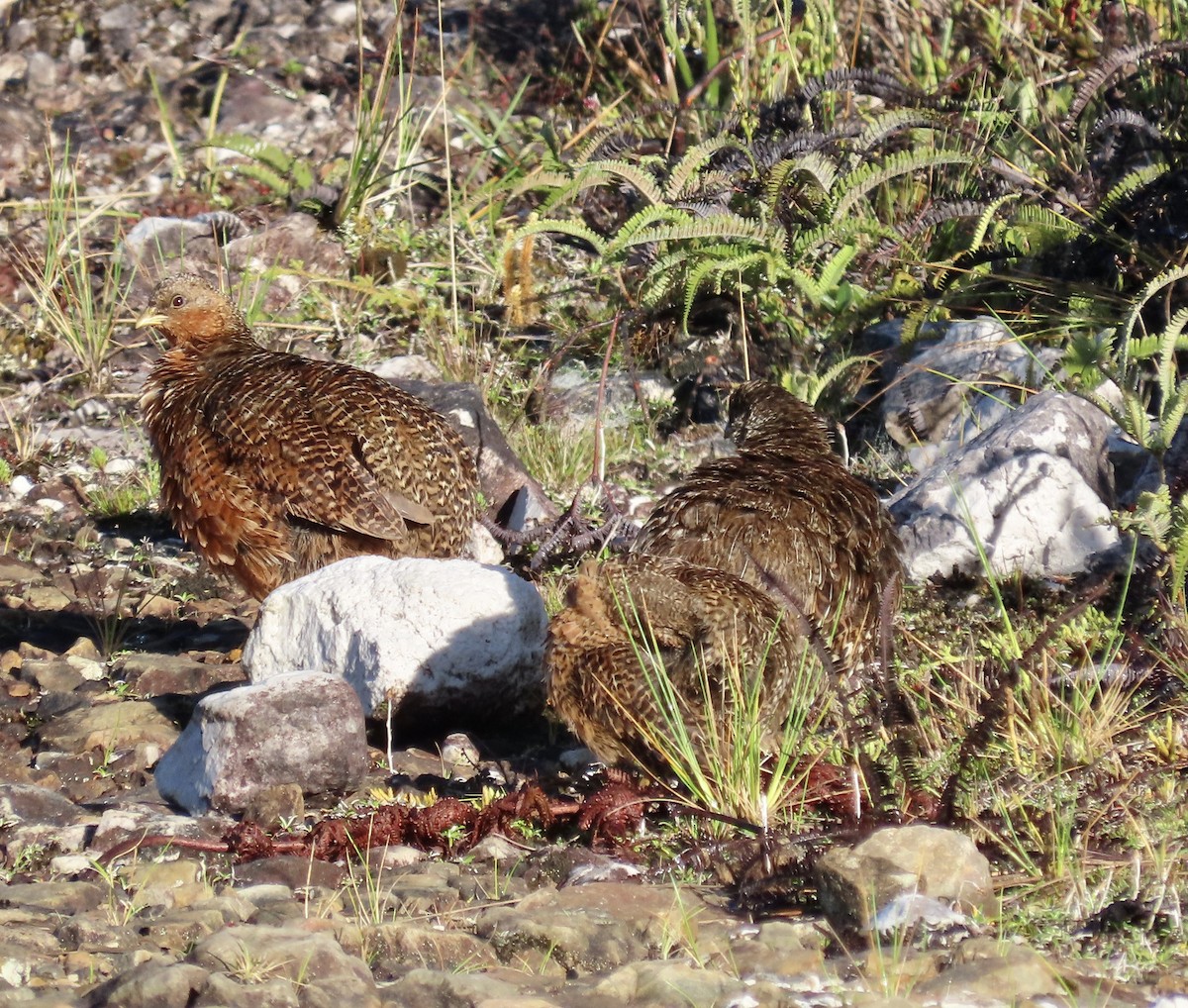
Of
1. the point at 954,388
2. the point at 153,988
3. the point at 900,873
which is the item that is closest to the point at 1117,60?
the point at 954,388

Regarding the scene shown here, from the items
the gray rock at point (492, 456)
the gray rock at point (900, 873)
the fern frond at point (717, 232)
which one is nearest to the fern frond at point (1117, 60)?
the fern frond at point (717, 232)

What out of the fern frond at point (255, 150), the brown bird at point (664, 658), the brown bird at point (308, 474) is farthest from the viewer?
the fern frond at point (255, 150)

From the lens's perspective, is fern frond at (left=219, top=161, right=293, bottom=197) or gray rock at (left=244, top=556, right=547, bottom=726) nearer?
gray rock at (left=244, top=556, right=547, bottom=726)

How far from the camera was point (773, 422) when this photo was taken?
632cm

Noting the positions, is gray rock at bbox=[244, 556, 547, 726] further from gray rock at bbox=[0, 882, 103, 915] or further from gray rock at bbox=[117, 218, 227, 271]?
gray rock at bbox=[117, 218, 227, 271]

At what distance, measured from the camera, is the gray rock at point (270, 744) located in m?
4.68

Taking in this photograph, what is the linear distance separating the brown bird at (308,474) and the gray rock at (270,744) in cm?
143

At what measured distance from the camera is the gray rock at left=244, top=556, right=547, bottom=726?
5383mm

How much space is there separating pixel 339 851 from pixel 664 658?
108 centimetres

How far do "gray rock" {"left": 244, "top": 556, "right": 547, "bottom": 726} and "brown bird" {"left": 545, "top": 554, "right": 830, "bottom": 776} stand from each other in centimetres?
63

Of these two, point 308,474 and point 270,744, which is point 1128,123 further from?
point 270,744

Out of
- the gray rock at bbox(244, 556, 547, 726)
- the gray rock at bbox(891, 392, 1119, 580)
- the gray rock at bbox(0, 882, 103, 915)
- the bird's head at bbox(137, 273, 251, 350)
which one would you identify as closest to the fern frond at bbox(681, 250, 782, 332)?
the gray rock at bbox(891, 392, 1119, 580)

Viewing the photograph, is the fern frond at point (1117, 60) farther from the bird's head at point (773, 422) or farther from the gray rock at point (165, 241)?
the gray rock at point (165, 241)

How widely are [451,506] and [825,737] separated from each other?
2156mm
